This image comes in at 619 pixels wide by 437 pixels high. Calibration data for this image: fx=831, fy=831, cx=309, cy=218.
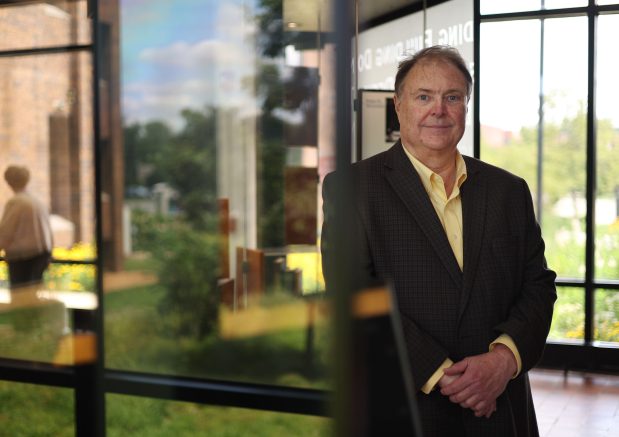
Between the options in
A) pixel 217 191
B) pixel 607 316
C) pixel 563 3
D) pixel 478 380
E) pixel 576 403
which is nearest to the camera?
pixel 478 380

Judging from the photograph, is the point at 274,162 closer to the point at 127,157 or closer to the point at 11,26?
the point at 11,26

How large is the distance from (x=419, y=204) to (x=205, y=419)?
0.69 meters

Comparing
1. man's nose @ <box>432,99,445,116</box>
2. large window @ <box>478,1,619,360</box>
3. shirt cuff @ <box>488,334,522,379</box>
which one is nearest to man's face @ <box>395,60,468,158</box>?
man's nose @ <box>432,99,445,116</box>

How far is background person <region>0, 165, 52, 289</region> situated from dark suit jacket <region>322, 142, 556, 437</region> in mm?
6206

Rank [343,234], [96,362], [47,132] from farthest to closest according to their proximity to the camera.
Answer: [47,132] → [96,362] → [343,234]

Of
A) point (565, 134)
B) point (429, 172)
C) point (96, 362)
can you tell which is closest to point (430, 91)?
point (429, 172)

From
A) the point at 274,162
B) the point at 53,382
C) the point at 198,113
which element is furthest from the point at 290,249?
the point at 53,382

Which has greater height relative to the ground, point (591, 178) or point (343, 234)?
point (343, 234)

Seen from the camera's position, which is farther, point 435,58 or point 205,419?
point 435,58

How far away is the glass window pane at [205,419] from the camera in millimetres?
1222

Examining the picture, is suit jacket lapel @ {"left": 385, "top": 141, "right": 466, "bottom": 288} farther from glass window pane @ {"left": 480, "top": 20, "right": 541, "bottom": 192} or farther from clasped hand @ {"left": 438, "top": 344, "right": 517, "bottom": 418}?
glass window pane @ {"left": 480, "top": 20, "right": 541, "bottom": 192}

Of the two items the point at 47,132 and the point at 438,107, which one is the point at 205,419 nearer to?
the point at 438,107

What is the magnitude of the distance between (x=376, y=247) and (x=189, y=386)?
0.69m

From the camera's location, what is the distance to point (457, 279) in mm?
1784
